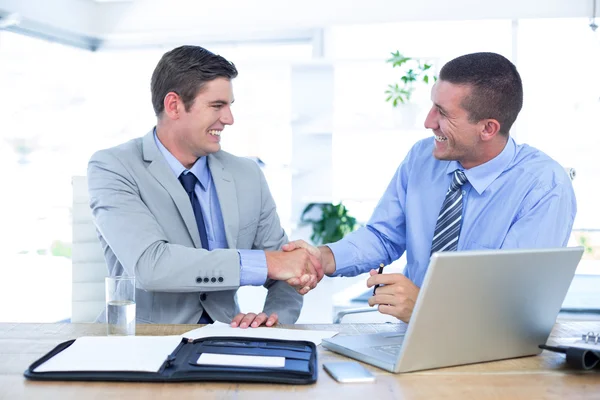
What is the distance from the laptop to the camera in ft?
4.21

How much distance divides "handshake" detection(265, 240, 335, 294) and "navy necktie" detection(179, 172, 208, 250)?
10.4 inches

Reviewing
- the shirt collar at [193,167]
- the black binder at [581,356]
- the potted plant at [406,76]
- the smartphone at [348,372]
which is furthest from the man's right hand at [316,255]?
the potted plant at [406,76]

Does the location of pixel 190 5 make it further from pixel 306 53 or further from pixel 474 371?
pixel 474 371

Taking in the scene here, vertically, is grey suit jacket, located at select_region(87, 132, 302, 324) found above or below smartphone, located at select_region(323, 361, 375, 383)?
above

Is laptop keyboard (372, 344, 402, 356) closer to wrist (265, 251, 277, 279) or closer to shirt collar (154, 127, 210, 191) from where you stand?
wrist (265, 251, 277, 279)

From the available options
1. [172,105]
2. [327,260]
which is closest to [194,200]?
[172,105]

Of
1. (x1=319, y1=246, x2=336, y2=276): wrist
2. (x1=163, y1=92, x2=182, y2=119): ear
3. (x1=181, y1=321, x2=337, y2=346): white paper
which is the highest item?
(x1=163, y1=92, x2=182, y2=119): ear

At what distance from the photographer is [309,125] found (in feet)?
15.4

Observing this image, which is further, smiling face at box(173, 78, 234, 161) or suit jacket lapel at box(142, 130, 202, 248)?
smiling face at box(173, 78, 234, 161)

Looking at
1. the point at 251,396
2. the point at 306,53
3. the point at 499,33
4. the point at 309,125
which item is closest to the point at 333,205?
the point at 309,125

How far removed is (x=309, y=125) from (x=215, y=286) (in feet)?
9.16

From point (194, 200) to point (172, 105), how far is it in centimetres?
35

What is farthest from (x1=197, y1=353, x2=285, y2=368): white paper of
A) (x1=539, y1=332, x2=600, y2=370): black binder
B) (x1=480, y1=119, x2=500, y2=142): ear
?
(x1=480, y1=119, x2=500, y2=142): ear

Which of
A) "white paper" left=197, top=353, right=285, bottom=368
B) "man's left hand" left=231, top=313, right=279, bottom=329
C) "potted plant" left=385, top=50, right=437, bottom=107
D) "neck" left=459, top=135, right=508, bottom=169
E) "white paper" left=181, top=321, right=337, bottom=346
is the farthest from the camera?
"potted plant" left=385, top=50, right=437, bottom=107
